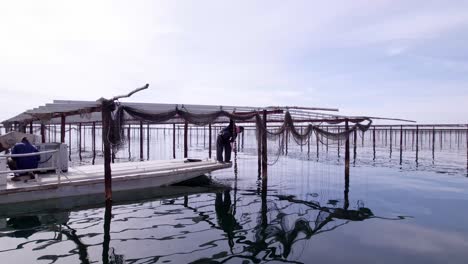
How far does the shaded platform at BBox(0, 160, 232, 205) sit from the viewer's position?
9.10m

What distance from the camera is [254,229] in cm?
799

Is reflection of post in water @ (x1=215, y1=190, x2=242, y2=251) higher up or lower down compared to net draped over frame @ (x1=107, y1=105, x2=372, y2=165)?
lower down

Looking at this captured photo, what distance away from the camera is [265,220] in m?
8.75

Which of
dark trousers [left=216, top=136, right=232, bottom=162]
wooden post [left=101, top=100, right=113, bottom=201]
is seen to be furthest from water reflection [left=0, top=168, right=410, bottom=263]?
dark trousers [left=216, top=136, right=232, bottom=162]

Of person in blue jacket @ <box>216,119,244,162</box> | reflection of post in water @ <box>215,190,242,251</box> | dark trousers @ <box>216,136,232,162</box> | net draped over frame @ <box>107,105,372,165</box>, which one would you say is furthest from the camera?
dark trousers @ <box>216,136,232,162</box>

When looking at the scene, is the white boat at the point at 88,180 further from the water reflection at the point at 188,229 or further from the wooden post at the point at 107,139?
the wooden post at the point at 107,139

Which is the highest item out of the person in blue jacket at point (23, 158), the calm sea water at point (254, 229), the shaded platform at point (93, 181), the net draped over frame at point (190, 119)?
the net draped over frame at point (190, 119)

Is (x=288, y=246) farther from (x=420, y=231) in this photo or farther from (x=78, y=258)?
(x=78, y=258)

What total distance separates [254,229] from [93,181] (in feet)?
17.9

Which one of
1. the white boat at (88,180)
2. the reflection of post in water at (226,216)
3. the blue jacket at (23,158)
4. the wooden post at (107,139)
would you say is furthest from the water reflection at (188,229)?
the blue jacket at (23,158)

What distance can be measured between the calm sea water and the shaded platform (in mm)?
651

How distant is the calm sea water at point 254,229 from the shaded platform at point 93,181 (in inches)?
25.6

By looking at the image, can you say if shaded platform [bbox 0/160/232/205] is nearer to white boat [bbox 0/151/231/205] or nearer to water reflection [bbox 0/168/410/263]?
white boat [bbox 0/151/231/205]

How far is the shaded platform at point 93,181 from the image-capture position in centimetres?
910
